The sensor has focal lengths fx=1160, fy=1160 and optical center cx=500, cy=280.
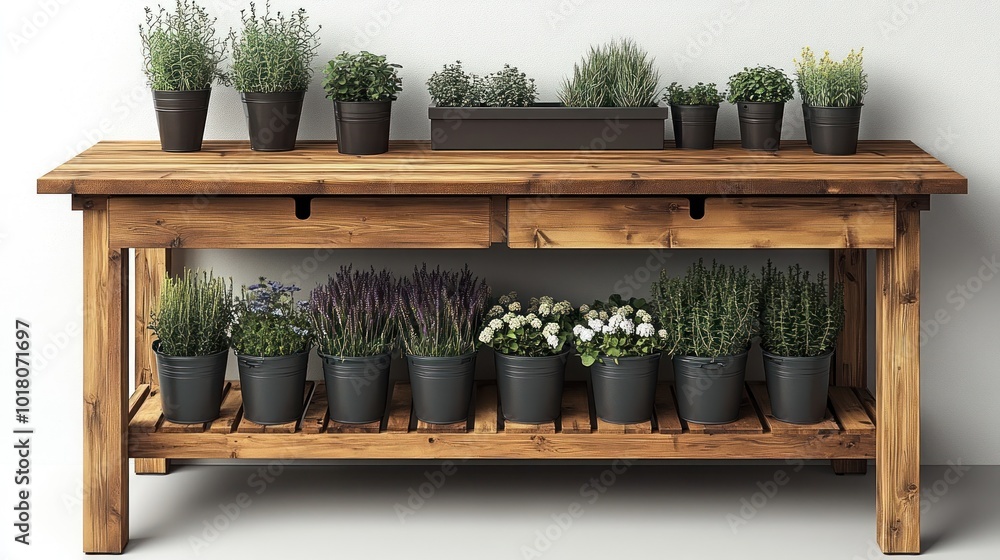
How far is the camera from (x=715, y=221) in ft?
10.5

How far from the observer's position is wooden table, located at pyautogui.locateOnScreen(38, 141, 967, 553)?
316cm

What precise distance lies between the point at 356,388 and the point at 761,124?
150 centimetres

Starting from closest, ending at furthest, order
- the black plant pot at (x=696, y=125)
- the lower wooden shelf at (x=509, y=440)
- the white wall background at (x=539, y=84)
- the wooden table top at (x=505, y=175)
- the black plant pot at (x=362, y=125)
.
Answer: the wooden table top at (x=505, y=175) < the lower wooden shelf at (x=509, y=440) < the black plant pot at (x=362, y=125) < the black plant pot at (x=696, y=125) < the white wall background at (x=539, y=84)

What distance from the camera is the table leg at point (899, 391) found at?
3.27 m

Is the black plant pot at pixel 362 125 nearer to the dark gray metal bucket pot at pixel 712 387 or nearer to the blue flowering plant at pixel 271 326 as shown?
the blue flowering plant at pixel 271 326

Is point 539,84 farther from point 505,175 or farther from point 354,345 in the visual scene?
point 354,345

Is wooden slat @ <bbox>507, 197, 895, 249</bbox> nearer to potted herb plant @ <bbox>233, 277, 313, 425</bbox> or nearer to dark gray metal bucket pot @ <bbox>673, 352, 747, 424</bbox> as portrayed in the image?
dark gray metal bucket pot @ <bbox>673, 352, 747, 424</bbox>

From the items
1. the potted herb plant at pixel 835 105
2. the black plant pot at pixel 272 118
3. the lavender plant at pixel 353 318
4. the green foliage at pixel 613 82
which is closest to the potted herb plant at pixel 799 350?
the potted herb plant at pixel 835 105

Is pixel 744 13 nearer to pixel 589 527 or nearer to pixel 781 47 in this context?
pixel 781 47

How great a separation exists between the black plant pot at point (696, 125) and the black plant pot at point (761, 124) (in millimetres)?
99

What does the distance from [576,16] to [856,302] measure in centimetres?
135

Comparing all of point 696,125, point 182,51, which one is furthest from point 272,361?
point 696,125

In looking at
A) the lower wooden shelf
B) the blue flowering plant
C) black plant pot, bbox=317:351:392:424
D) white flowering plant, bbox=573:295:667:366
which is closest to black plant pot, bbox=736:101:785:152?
white flowering plant, bbox=573:295:667:366

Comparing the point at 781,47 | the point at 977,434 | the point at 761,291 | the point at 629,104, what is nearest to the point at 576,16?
the point at 629,104
